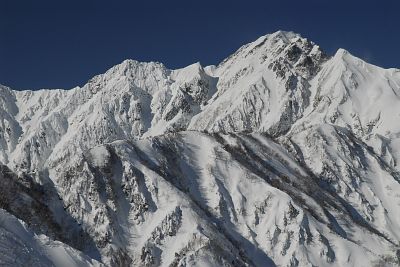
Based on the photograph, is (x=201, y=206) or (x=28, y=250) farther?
(x=201, y=206)

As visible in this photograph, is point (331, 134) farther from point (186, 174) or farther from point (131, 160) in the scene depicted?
point (131, 160)

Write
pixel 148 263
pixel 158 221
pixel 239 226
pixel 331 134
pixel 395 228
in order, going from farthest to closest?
pixel 331 134 < pixel 395 228 < pixel 239 226 < pixel 158 221 < pixel 148 263

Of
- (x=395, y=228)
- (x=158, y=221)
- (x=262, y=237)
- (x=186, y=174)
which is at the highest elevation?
(x=186, y=174)

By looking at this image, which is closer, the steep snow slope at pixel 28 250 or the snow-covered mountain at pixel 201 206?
the steep snow slope at pixel 28 250

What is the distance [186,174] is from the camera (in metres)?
126

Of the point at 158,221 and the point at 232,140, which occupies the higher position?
the point at 232,140

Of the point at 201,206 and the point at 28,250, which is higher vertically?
the point at 201,206

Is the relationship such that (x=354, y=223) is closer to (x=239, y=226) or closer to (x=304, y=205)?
(x=304, y=205)

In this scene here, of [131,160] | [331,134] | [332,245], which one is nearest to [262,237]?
[332,245]

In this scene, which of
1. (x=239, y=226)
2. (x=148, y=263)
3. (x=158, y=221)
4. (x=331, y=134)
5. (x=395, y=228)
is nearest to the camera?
(x=148, y=263)

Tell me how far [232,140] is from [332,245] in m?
37.7

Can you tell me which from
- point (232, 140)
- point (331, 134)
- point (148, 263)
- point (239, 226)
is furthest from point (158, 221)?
point (331, 134)

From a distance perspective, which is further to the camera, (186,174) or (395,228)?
(395,228)

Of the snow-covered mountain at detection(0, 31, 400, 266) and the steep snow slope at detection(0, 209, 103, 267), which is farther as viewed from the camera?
the snow-covered mountain at detection(0, 31, 400, 266)
